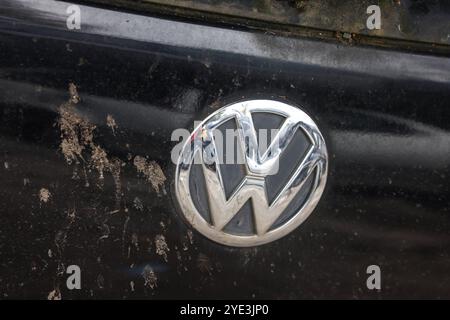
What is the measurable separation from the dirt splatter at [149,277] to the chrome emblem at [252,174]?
0.16m

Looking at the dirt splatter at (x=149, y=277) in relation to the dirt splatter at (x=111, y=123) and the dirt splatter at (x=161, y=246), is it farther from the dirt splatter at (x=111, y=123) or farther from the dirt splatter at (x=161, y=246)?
the dirt splatter at (x=111, y=123)

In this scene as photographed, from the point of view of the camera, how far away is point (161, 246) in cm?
173

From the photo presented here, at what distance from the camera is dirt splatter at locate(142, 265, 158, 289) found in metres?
1.76

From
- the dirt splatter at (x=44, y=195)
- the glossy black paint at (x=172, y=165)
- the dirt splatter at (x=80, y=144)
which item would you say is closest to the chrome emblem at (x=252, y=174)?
the glossy black paint at (x=172, y=165)

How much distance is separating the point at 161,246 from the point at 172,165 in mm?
196

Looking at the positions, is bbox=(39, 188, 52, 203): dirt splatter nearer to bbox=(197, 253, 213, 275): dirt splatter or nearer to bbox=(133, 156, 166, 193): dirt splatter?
bbox=(133, 156, 166, 193): dirt splatter

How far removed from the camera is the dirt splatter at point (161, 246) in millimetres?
1722

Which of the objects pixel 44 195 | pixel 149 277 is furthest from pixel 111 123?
pixel 149 277

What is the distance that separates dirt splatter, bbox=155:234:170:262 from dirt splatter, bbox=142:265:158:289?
44 mm

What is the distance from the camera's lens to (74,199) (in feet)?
5.50

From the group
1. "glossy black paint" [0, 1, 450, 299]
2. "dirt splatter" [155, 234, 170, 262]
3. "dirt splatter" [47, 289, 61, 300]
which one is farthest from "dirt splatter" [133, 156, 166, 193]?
"dirt splatter" [47, 289, 61, 300]
